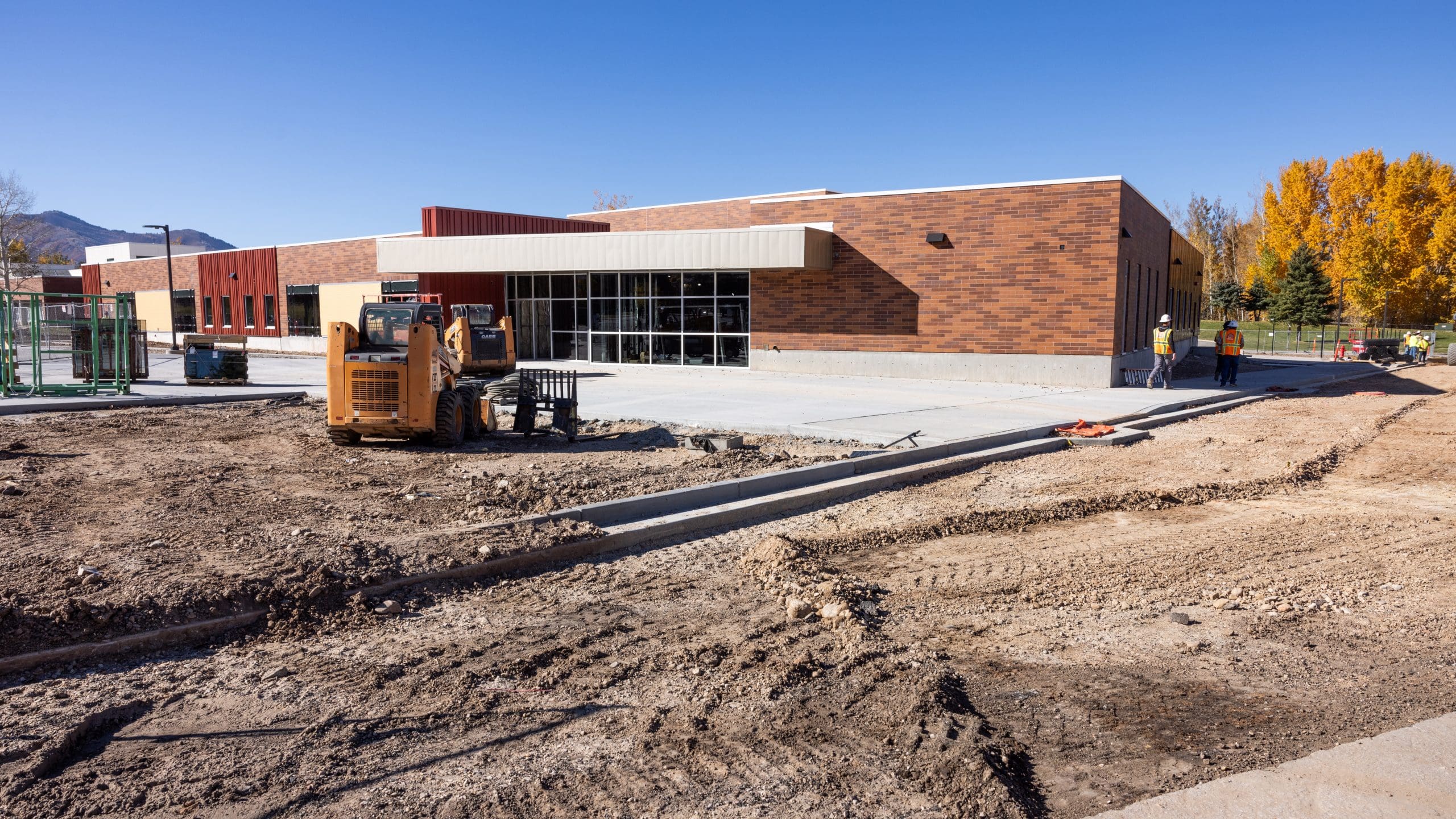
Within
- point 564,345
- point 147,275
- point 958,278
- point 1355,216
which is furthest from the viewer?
point 1355,216

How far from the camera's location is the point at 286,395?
19.1m

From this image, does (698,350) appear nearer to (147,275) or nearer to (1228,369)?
(1228,369)

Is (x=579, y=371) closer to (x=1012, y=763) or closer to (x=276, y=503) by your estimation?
(x=276, y=503)

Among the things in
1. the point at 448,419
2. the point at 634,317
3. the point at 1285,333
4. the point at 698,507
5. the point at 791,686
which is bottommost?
the point at 791,686

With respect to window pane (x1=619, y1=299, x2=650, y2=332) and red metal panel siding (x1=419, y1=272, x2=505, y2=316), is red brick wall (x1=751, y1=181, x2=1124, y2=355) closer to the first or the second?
window pane (x1=619, y1=299, x2=650, y2=332)

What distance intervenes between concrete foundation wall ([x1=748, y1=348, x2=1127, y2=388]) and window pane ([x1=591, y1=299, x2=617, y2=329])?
5093 millimetres

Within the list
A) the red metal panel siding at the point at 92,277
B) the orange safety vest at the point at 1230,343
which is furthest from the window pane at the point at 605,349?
the red metal panel siding at the point at 92,277

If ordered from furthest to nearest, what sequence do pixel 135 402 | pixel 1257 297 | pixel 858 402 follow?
pixel 1257 297 → pixel 858 402 → pixel 135 402

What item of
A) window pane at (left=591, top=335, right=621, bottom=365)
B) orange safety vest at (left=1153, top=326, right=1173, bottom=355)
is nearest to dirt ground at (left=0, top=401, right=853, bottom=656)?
orange safety vest at (left=1153, top=326, right=1173, bottom=355)

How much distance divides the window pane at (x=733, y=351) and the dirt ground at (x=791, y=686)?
19.1 metres

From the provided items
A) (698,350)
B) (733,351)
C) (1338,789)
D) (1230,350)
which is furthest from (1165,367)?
(1338,789)

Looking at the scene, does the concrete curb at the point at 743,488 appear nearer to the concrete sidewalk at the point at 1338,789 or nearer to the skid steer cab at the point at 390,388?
the skid steer cab at the point at 390,388

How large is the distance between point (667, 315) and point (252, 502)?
66.6 feet

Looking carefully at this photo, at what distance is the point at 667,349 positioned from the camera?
28906mm
